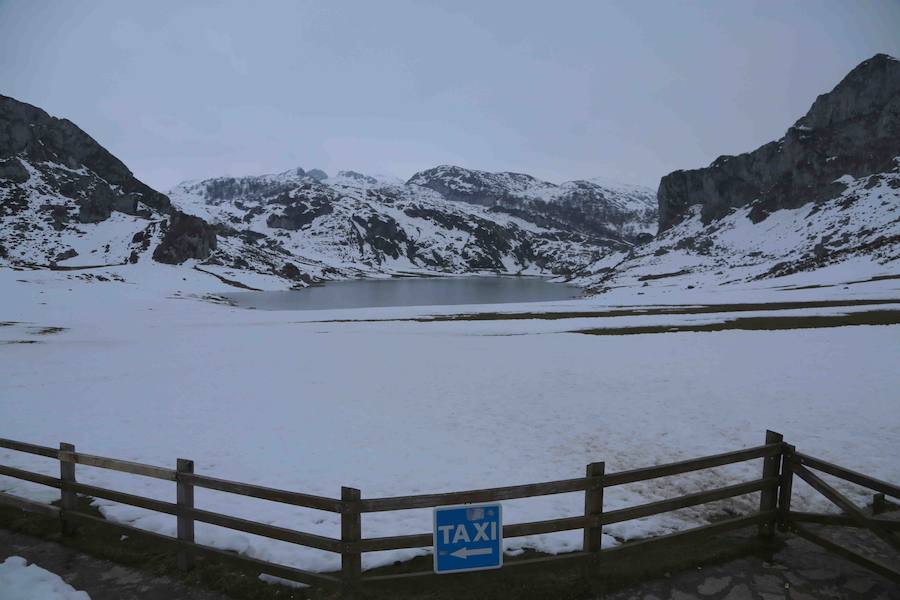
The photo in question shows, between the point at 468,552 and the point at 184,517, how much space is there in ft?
14.6

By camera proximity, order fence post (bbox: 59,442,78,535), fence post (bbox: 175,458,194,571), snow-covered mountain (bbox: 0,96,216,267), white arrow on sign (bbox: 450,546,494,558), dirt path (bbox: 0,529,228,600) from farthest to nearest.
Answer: snow-covered mountain (bbox: 0,96,216,267) → fence post (bbox: 59,442,78,535) → fence post (bbox: 175,458,194,571) → dirt path (bbox: 0,529,228,600) → white arrow on sign (bbox: 450,546,494,558)

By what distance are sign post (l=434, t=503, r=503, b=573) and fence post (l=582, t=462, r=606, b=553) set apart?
154cm

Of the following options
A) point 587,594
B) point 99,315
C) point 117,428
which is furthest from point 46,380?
point 99,315

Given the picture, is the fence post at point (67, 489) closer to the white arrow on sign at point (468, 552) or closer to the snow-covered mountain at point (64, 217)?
the white arrow on sign at point (468, 552)

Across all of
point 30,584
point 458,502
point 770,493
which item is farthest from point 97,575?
point 770,493

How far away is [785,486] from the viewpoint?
8008 millimetres

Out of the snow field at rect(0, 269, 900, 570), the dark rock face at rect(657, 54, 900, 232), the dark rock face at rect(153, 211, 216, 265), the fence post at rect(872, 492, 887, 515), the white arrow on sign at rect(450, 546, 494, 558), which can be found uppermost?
the dark rock face at rect(657, 54, 900, 232)

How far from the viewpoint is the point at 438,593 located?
6.77 m

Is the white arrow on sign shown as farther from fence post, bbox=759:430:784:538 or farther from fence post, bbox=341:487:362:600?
fence post, bbox=759:430:784:538

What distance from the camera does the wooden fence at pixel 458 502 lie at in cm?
640

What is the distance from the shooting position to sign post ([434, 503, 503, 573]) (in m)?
6.12

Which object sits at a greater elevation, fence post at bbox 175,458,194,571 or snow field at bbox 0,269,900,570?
fence post at bbox 175,458,194,571

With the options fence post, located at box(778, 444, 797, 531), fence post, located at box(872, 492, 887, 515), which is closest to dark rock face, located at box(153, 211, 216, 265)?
fence post, located at box(778, 444, 797, 531)

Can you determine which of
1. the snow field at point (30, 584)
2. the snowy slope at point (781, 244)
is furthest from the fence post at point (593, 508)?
the snowy slope at point (781, 244)
